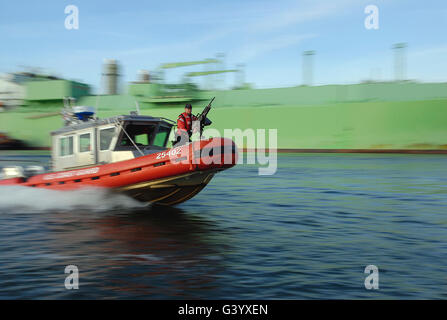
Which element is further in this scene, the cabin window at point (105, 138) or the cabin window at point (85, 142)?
the cabin window at point (85, 142)

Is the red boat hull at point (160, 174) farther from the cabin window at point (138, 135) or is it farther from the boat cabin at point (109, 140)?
the cabin window at point (138, 135)

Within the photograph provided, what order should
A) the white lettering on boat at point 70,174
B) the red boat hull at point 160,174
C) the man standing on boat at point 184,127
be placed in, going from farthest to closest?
the white lettering on boat at point 70,174, the man standing on boat at point 184,127, the red boat hull at point 160,174

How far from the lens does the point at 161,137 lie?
11.9 m

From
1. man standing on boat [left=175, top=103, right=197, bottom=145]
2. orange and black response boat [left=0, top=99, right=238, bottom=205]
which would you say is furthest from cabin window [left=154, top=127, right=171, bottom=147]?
man standing on boat [left=175, top=103, right=197, bottom=145]

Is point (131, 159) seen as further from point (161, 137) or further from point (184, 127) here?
point (184, 127)

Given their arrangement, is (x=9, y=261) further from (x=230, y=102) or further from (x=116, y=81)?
(x=116, y=81)

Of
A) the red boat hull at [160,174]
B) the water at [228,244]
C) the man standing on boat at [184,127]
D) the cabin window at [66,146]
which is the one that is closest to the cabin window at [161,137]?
the red boat hull at [160,174]

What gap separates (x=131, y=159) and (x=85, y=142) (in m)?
1.60

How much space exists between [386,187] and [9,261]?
42.8ft

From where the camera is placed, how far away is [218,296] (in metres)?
5.80

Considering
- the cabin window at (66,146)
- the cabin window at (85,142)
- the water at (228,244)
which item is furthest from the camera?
the cabin window at (66,146)

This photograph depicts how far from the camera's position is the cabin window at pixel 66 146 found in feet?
39.5

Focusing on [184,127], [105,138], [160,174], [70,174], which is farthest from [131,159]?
[70,174]

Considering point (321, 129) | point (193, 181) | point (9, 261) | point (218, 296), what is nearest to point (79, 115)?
point (193, 181)
